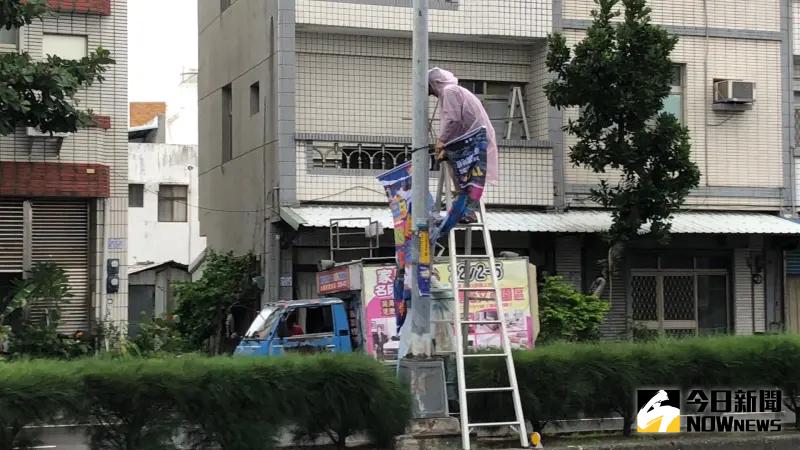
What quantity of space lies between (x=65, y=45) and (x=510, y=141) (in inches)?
357

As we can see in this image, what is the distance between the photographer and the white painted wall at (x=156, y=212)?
154 ft

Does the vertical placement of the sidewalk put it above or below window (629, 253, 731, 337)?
below

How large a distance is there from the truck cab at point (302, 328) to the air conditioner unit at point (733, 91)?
11.1 meters

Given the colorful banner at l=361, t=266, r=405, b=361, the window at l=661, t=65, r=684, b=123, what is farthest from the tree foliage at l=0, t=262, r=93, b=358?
the window at l=661, t=65, r=684, b=123

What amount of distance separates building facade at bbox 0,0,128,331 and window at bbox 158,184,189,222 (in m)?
26.7

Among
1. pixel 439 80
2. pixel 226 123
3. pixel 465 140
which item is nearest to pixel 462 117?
pixel 465 140

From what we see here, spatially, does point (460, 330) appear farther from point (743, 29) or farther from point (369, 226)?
point (743, 29)

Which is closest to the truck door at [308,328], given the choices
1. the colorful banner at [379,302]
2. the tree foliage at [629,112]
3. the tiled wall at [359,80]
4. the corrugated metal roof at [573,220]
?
the colorful banner at [379,302]

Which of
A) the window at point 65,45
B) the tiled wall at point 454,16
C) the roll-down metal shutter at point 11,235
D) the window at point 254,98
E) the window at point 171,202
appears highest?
the tiled wall at point 454,16

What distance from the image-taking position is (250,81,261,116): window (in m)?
25.0

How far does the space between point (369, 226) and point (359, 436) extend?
363 inches

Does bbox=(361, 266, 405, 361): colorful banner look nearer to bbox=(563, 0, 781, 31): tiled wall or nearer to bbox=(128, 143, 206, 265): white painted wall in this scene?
bbox=(563, 0, 781, 31): tiled wall

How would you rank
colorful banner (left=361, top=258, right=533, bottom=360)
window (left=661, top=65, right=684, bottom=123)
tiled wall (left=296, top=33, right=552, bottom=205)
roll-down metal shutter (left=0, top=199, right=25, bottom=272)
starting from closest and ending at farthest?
1. colorful banner (left=361, top=258, right=533, bottom=360)
2. roll-down metal shutter (left=0, top=199, right=25, bottom=272)
3. tiled wall (left=296, top=33, right=552, bottom=205)
4. window (left=661, top=65, right=684, bottom=123)

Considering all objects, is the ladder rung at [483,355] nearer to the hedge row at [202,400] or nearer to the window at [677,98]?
the hedge row at [202,400]
